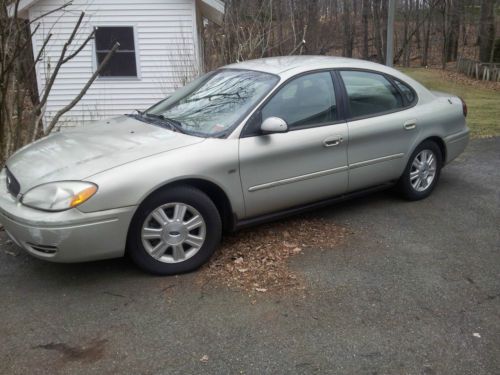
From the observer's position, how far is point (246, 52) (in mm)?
10320

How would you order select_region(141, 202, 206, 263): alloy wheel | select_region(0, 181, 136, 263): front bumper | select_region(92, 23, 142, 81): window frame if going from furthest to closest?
select_region(92, 23, 142, 81): window frame < select_region(141, 202, 206, 263): alloy wheel < select_region(0, 181, 136, 263): front bumper

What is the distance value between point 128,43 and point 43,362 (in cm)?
1112

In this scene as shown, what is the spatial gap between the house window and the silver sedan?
27.7 ft

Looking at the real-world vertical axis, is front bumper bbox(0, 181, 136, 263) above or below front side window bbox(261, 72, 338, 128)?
below

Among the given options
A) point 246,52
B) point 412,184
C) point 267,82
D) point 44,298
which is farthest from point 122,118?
point 246,52

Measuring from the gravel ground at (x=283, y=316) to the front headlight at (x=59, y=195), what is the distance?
2.18 feet

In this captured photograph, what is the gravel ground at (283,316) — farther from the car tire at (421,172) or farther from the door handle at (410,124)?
the door handle at (410,124)

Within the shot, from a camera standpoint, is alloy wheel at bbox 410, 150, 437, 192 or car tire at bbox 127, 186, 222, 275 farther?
alloy wheel at bbox 410, 150, 437, 192

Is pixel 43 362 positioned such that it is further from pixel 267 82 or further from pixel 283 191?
pixel 267 82

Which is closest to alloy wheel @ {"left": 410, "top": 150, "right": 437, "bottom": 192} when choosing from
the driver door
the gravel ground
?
the gravel ground

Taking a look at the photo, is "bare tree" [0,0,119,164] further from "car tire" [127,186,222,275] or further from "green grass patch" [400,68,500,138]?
"green grass patch" [400,68,500,138]

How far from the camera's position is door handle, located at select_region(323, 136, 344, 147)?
4.47 metres

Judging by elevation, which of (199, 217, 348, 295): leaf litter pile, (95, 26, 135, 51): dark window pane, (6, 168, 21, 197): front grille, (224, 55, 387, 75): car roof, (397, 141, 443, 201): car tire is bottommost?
(199, 217, 348, 295): leaf litter pile

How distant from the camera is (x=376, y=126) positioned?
15.9ft
